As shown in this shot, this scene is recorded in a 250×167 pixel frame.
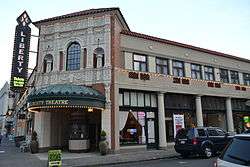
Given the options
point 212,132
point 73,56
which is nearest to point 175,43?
point 73,56

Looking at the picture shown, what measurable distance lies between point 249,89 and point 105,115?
62.2 feet

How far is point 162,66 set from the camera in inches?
953

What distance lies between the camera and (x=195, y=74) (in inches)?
1040

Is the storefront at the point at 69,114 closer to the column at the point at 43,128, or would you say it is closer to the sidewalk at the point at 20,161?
the column at the point at 43,128

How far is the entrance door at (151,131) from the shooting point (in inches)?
884

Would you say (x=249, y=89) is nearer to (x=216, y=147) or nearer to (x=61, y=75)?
(x=216, y=147)

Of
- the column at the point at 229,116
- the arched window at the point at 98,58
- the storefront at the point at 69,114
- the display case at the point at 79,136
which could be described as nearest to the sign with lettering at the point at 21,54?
the storefront at the point at 69,114

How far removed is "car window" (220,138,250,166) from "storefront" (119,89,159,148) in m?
16.2

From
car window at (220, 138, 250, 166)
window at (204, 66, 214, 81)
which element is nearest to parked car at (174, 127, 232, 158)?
window at (204, 66, 214, 81)

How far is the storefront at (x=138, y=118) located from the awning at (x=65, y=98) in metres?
2.82

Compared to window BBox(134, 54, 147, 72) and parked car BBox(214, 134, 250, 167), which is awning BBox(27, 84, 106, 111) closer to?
window BBox(134, 54, 147, 72)

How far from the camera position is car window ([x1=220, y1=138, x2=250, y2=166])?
465 cm

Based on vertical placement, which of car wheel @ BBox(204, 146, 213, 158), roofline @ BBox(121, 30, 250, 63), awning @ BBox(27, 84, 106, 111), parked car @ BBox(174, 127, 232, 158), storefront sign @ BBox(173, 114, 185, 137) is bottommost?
Result: car wheel @ BBox(204, 146, 213, 158)

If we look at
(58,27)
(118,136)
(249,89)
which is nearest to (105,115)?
(118,136)
